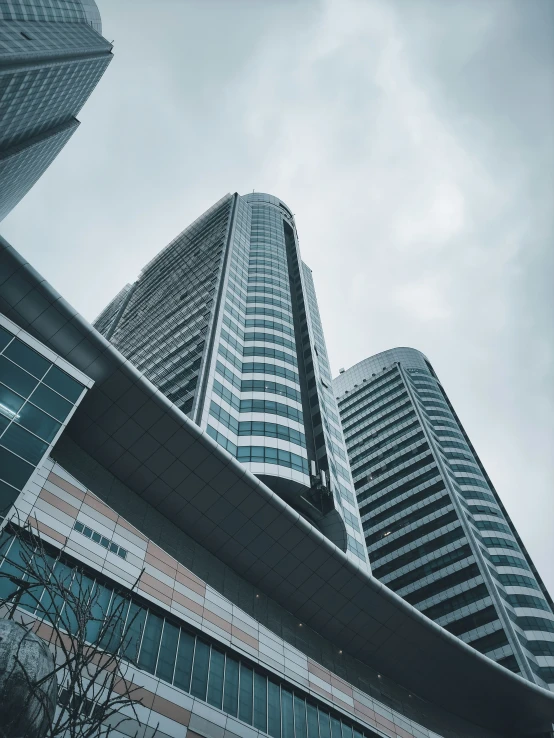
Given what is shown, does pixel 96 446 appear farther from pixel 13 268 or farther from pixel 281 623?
pixel 281 623

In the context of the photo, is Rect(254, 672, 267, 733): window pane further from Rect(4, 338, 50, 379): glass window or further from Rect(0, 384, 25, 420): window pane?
Rect(4, 338, 50, 379): glass window

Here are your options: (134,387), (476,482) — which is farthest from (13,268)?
(476,482)

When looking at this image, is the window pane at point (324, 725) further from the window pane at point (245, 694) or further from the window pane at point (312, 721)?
the window pane at point (245, 694)

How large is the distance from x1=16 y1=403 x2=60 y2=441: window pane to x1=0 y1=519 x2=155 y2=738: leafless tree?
3.83 m

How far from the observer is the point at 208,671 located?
24.7 m

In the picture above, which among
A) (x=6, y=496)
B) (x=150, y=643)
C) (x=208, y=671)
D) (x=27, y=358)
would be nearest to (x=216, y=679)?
(x=208, y=671)

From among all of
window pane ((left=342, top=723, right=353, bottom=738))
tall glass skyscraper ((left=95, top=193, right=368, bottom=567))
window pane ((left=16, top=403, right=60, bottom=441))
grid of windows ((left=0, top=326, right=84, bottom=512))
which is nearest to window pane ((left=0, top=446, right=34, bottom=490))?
grid of windows ((left=0, top=326, right=84, bottom=512))

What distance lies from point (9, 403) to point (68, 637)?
972cm

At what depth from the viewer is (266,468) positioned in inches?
1800

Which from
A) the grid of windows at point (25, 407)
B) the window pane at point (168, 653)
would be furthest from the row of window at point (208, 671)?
the grid of windows at point (25, 407)

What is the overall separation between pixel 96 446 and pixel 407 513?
224ft

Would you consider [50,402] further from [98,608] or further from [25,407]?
[98,608]

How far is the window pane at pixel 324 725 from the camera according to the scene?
89.8ft

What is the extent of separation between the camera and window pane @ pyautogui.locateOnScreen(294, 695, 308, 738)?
26.2 meters
